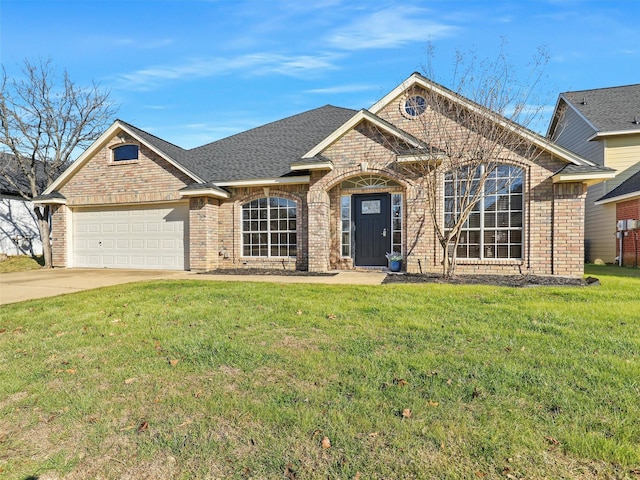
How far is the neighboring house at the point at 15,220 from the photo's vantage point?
18125 millimetres

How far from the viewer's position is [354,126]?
10562mm

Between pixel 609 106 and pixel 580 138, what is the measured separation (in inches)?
71.7

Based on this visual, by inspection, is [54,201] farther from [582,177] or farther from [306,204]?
[582,177]

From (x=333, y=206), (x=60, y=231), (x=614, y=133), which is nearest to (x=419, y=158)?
(x=333, y=206)

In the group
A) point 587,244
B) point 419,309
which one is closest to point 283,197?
point 419,309

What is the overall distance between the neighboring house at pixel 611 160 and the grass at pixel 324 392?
411 inches

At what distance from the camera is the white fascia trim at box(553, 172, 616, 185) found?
29.2 feet

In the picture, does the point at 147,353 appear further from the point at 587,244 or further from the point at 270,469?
the point at 587,244

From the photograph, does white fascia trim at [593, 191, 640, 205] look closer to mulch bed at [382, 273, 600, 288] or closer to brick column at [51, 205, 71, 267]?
mulch bed at [382, 273, 600, 288]

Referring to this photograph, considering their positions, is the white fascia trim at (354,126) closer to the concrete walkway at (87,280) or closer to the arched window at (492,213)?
the arched window at (492,213)

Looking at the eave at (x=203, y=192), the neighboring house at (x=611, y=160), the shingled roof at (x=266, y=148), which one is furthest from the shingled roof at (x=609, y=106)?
the eave at (x=203, y=192)

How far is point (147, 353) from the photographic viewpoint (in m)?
4.16

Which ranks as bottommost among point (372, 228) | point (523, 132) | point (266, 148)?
point (372, 228)

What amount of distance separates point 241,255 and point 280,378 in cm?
930
